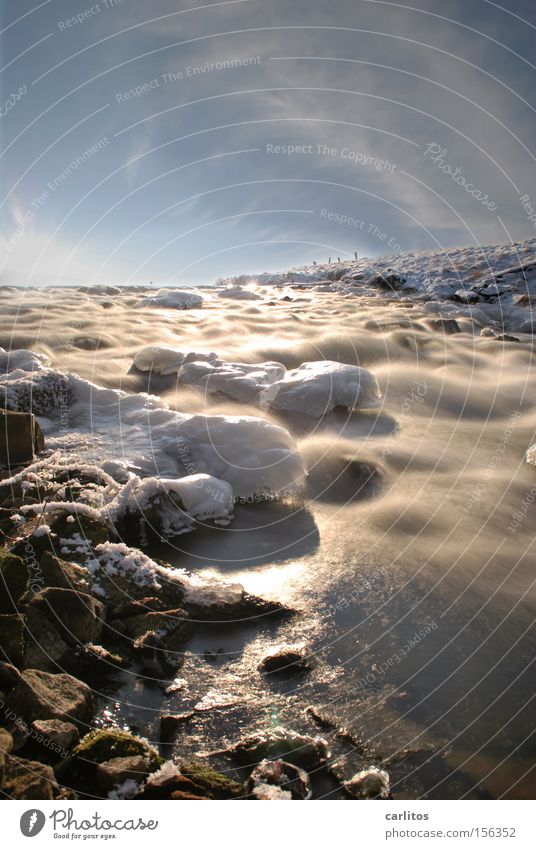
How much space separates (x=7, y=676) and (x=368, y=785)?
187 centimetres

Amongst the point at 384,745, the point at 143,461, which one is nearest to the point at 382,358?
the point at 143,461

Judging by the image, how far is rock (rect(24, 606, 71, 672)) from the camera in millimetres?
2881

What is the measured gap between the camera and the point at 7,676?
101 inches

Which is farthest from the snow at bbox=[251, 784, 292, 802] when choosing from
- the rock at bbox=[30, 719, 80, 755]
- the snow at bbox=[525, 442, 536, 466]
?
the snow at bbox=[525, 442, 536, 466]

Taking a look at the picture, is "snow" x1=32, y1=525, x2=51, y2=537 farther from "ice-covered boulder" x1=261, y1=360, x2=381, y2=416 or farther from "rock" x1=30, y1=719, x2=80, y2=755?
"ice-covered boulder" x1=261, y1=360, x2=381, y2=416

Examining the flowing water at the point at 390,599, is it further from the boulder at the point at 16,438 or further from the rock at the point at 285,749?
the boulder at the point at 16,438

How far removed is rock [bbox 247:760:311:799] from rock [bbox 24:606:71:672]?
128 cm

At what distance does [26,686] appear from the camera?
254 centimetres

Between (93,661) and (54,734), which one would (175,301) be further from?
(54,734)

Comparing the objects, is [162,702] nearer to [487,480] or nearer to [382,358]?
[487,480]

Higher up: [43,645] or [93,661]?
[43,645]

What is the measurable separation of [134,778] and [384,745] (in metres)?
1.28

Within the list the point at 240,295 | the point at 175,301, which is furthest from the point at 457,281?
the point at 175,301

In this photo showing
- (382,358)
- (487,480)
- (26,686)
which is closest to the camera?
(26,686)
